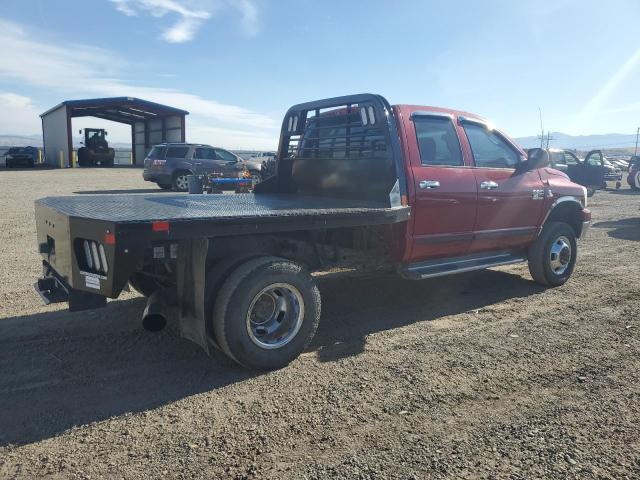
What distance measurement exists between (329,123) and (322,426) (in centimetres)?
377

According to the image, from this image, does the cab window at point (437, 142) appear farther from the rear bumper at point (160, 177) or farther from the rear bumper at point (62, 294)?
the rear bumper at point (160, 177)

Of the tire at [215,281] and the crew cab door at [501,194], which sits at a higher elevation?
the crew cab door at [501,194]

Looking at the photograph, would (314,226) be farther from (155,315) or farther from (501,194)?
(501,194)

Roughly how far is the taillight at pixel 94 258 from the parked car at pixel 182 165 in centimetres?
1467

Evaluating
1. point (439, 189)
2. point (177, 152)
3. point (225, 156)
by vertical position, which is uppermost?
point (177, 152)

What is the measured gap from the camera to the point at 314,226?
408 cm

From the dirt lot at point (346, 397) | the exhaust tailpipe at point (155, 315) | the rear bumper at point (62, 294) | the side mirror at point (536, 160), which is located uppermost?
the side mirror at point (536, 160)

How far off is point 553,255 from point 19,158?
118 ft

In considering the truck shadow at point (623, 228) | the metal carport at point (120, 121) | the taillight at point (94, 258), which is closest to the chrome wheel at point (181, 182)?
the truck shadow at point (623, 228)

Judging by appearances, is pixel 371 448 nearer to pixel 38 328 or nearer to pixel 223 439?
pixel 223 439

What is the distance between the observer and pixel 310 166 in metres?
6.08

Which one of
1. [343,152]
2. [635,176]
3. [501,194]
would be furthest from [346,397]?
[635,176]

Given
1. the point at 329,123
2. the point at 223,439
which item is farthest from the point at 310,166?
the point at 223,439

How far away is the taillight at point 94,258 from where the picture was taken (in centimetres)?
327
